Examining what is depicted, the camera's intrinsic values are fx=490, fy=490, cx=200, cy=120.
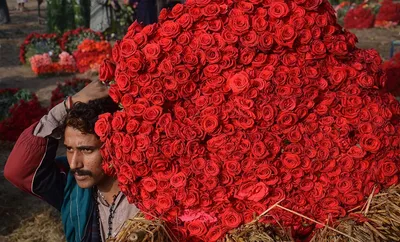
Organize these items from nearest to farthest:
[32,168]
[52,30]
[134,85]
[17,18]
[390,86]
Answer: [134,85], [32,168], [390,86], [52,30], [17,18]

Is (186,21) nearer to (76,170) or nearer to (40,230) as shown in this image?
(76,170)

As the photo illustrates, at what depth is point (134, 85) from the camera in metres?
2.21

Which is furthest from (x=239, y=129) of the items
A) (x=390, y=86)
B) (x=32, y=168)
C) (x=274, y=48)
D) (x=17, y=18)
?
(x=17, y=18)

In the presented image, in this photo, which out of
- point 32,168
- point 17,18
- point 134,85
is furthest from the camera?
point 17,18

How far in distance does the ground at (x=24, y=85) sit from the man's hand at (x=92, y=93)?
3179 mm

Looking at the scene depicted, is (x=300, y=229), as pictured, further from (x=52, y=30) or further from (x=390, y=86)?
(x=52, y=30)

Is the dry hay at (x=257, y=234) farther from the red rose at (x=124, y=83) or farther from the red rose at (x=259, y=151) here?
the red rose at (x=124, y=83)

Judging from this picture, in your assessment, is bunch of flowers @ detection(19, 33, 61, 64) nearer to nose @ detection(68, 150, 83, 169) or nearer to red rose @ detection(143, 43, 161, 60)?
nose @ detection(68, 150, 83, 169)

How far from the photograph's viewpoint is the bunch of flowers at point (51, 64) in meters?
13.0

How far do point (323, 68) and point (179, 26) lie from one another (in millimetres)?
701

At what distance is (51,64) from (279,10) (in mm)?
11813

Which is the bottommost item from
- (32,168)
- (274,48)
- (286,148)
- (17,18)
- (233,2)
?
(17,18)

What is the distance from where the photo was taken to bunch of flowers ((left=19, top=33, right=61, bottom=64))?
45.7ft

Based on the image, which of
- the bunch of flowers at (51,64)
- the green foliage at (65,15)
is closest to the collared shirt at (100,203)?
the bunch of flowers at (51,64)
